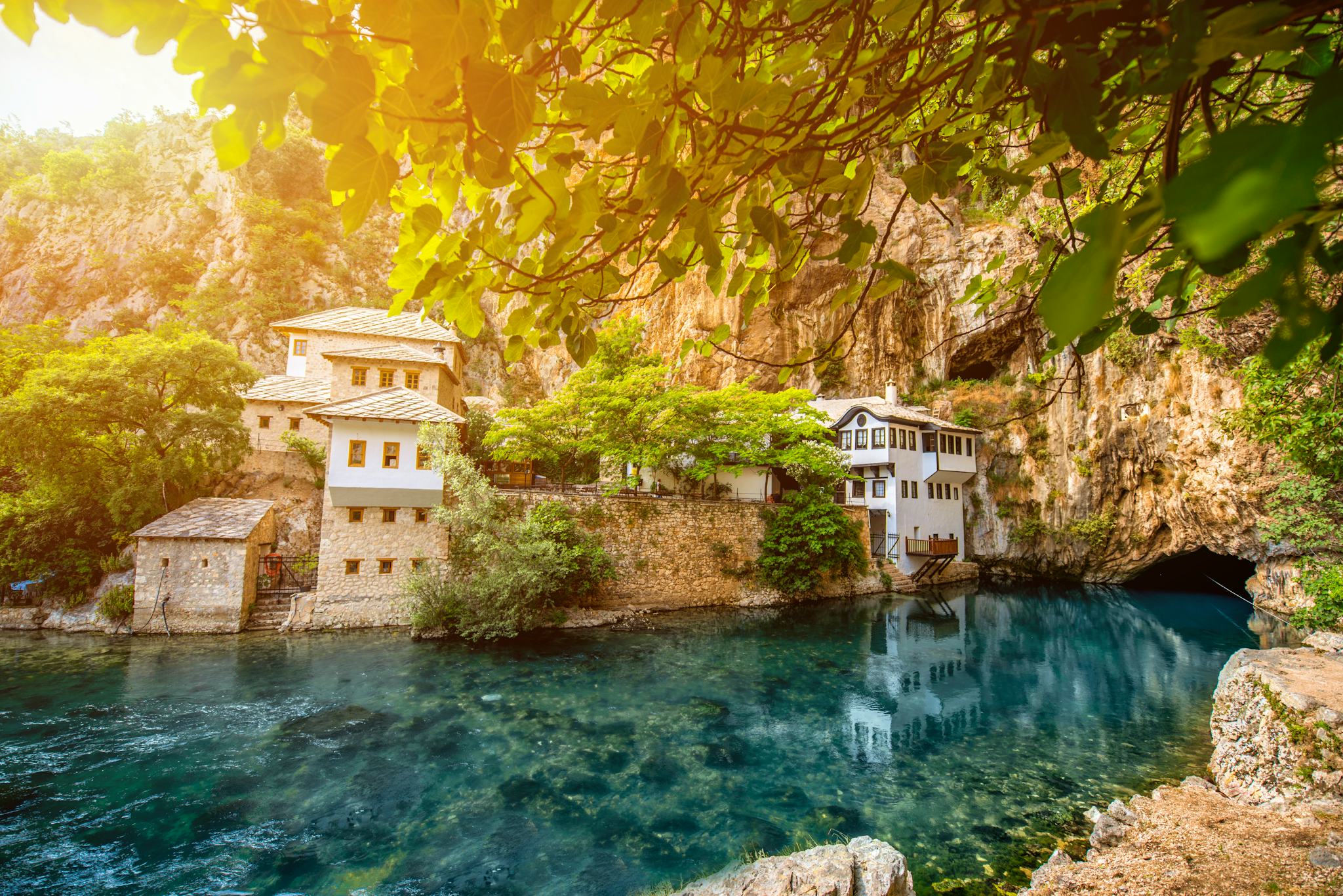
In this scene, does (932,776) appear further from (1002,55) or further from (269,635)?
(269,635)

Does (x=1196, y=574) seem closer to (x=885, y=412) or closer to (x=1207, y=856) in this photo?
(x=885, y=412)

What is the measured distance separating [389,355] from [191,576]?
8360 mm

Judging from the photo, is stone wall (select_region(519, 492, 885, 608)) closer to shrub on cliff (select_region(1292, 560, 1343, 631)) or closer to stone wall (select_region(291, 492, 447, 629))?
stone wall (select_region(291, 492, 447, 629))

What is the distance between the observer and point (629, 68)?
6.52ft

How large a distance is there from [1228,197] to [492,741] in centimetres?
978

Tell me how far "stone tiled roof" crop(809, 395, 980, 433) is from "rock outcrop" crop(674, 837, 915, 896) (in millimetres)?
19831

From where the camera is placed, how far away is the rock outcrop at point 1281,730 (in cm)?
543

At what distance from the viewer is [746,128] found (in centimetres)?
154

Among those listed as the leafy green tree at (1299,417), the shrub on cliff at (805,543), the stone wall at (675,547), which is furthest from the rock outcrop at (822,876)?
the shrub on cliff at (805,543)

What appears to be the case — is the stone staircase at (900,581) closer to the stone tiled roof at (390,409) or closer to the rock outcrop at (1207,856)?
the rock outcrop at (1207,856)

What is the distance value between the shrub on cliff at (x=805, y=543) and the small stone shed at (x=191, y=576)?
1516cm

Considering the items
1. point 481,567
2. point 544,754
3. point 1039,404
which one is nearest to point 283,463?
point 481,567

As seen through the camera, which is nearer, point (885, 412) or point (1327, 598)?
point (1327, 598)

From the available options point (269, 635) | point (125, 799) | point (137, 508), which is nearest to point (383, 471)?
point (269, 635)
